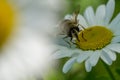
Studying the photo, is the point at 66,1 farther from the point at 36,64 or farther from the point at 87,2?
the point at 36,64

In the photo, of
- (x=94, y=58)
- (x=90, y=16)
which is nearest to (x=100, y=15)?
(x=90, y=16)

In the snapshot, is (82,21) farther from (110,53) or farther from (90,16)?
(110,53)

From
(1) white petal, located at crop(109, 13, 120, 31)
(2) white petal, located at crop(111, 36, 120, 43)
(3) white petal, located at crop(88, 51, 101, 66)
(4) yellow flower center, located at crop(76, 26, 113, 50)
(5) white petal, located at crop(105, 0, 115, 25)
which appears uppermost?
(5) white petal, located at crop(105, 0, 115, 25)

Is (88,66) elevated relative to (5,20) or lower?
lower

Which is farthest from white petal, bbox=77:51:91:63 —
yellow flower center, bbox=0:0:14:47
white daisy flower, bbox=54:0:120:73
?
yellow flower center, bbox=0:0:14:47

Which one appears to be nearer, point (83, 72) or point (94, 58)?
point (94, 58)

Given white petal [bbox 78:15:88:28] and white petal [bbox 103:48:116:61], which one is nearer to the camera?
white petal [bbox 103:48:116:61]

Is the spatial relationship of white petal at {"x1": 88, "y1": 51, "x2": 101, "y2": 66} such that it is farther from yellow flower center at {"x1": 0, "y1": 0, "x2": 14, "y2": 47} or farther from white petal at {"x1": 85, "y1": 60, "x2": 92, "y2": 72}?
yellow flower center at {"x1": 0, "y1": 0, "x2": 14, "y2": 47}

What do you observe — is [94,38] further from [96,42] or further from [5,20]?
[5,20]
